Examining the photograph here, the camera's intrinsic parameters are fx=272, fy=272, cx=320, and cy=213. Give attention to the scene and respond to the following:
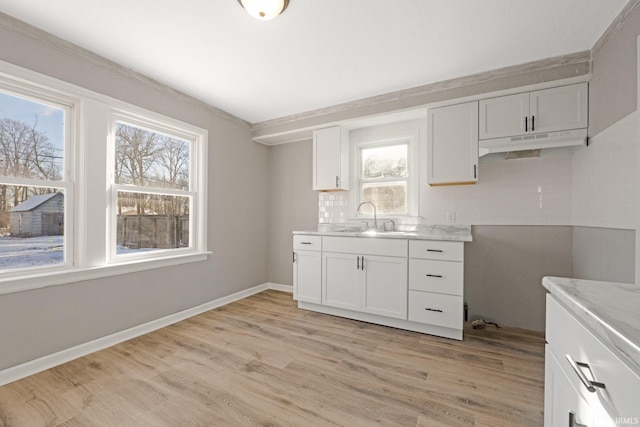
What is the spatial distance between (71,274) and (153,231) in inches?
33.1

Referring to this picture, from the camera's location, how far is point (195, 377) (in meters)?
1.97

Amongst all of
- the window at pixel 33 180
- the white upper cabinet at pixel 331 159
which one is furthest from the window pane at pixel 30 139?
the white upper cabinet at pixel 331 159

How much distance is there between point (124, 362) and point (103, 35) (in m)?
2.57

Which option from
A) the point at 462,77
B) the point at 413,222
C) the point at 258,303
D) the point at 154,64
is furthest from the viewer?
the point at 258,303

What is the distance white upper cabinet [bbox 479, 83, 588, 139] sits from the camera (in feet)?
7.72

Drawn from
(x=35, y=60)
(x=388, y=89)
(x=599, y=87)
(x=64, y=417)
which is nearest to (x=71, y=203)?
(x=35, y=60)

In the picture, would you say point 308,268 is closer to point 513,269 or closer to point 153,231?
point 153,231

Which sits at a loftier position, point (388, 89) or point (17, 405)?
point (388, 89)

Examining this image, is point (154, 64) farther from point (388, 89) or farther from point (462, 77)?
point (462, 77)

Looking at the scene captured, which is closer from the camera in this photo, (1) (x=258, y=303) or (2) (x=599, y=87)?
(2) (x=599, y=87)

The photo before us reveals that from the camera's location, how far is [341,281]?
3119 millimetres

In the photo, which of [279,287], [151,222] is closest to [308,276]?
[279,287]

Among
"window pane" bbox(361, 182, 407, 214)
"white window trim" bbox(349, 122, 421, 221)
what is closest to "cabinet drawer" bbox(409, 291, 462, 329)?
"white window trim" bbox(349, 122, 421, 221)

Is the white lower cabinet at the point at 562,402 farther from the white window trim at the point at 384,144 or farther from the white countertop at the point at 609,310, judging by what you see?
the white window trim at the point at 384,144
